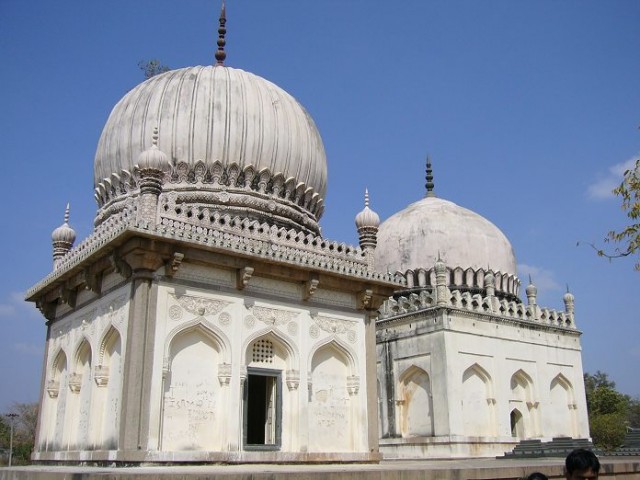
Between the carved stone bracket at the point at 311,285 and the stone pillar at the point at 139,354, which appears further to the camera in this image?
the carved stone bracket at the point at 311,285

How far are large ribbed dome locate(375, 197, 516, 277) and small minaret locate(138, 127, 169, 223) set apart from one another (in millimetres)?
11624

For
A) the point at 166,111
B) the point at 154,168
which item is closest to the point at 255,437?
the point at 154,168

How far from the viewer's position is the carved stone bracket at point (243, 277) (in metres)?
11.1

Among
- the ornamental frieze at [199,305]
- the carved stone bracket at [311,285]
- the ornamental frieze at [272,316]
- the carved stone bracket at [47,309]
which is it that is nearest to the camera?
the ornamental frieze at [199,305]

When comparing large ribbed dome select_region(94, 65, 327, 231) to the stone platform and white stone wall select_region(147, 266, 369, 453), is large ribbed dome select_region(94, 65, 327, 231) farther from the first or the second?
the stone platform

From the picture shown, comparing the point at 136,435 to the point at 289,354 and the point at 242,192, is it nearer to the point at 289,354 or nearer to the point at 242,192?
the point at 289,354

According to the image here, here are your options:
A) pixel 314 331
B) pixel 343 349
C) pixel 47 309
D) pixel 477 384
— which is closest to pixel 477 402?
pixel 477 384

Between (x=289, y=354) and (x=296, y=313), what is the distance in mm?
715

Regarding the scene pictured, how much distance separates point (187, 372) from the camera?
10.6m

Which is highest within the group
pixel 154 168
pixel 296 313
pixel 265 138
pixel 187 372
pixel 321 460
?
pixel 265 138

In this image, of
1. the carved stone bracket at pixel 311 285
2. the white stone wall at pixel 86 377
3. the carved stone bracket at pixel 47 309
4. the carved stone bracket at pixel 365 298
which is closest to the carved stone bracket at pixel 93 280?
the white stone wall at pixel 86 377

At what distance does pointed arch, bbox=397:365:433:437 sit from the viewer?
57.1 feet

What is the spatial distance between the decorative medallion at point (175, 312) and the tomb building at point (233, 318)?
0.02m

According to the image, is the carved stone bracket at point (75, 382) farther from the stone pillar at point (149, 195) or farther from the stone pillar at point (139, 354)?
the stone pillar at point (149, 195)
